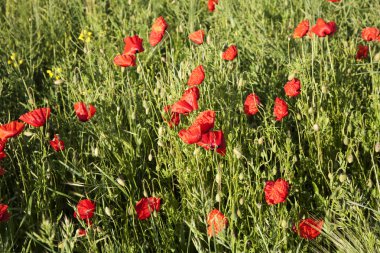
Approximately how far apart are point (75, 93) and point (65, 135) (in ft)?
0.66

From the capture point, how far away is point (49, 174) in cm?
218

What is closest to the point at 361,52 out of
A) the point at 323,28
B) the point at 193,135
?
the point at 323,28

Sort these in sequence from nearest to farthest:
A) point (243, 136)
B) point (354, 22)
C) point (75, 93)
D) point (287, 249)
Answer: point (287, 249)
point (243, 136)
point (75, 93)
point (354, 22)

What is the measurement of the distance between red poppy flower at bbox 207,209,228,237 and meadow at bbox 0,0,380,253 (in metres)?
0.02

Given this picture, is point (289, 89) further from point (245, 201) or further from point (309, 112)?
point (245, 201)

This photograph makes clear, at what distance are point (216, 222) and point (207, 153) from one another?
474 millimetres

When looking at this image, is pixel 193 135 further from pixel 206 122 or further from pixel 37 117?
pixel 37 117

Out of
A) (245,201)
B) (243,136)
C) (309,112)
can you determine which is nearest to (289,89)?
(309,112)

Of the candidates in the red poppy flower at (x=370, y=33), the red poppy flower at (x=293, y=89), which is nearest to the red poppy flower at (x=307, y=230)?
the red poppy flower at (x=293, y=89)

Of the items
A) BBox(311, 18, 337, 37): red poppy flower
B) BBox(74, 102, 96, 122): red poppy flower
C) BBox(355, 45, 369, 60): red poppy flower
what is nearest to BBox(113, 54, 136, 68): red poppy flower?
BBox(74, 102, 96, 122): red poppy flower

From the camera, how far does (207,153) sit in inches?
86.4

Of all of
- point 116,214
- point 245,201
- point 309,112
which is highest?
point 309,112

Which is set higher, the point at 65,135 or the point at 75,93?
the point at 75,93

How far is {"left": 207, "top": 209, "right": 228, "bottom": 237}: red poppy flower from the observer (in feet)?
5.70
